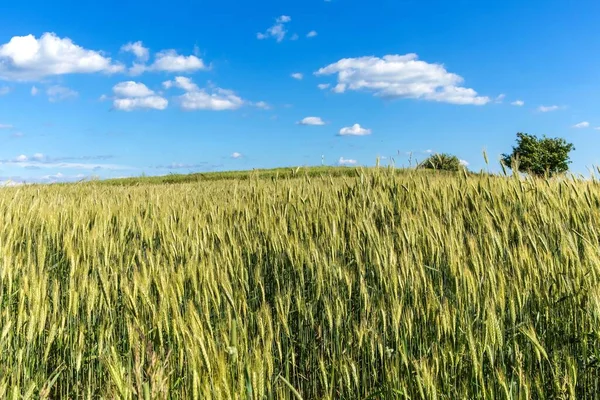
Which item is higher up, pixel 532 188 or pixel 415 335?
pixel 532 188

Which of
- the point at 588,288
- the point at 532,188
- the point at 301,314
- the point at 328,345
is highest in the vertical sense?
the point at 532,188

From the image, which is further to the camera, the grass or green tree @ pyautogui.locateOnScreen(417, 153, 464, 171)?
green tree @ pyautogui.locateOnScreen(417, 153, 464, 171)

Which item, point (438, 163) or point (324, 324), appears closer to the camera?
point (324, 324)

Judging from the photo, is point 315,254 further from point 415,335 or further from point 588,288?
point 588,288

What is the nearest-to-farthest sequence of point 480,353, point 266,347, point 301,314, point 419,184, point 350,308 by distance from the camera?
point 266,347 < point 480,353 < point 301,314 < point 350,308 < point 419,184

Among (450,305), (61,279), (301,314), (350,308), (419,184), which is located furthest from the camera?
(419,184)

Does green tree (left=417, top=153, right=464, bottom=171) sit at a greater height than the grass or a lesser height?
greater

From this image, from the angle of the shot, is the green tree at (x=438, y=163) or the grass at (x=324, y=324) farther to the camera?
the green tree at (x=438, y=163)

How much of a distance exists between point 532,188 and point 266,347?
2.45 m

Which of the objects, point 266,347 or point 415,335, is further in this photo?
point 415,335

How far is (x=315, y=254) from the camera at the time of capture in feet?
5.77

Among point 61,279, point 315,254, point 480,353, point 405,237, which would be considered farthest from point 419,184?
point 61,279

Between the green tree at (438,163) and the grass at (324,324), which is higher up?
the green tree at (438,163)

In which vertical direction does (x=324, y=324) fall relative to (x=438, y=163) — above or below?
below
